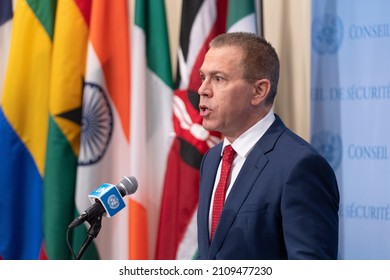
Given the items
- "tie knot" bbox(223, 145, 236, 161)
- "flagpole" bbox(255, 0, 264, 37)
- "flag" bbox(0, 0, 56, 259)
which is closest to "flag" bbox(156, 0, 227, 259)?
"flagpole" bbox(255, 0, 264, 37)

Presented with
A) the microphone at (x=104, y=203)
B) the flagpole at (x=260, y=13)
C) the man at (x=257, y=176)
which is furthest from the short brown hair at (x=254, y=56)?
the flagpole at (x=260, y=13)

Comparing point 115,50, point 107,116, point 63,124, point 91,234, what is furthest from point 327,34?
point 91,234

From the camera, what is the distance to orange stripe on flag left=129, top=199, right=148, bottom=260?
146 inches

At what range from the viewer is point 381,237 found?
10.7ft

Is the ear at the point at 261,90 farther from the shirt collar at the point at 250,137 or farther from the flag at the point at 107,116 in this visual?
the flag at the point at 107,116

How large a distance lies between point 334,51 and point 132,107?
122 cm

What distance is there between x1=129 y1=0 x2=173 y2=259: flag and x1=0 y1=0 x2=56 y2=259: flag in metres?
0.62

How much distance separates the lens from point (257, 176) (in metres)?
2.19

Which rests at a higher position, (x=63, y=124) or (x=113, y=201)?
(x=63, y=124)

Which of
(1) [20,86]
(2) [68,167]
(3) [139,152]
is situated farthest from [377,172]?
(1) [20,86]

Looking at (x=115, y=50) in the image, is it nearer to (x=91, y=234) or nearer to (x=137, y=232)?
(x=137, y=232)

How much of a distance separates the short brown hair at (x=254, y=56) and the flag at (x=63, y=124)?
5.43 ft

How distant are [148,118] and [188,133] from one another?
0.38m
